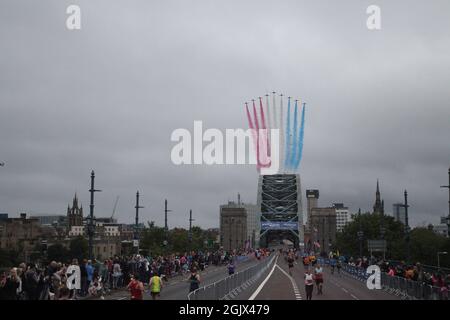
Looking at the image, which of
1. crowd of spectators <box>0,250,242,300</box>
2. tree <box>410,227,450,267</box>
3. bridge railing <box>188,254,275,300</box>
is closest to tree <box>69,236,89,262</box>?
tree <box>410,227,450,267</box>

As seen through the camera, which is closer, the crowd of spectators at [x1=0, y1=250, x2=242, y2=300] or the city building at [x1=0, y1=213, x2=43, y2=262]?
the crowd of spectators at [x1=0, y1=250, x2=242, y2=300]

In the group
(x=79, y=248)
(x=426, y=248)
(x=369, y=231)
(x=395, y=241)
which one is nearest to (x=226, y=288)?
(x=426, y=248)

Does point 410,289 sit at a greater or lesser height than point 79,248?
greater

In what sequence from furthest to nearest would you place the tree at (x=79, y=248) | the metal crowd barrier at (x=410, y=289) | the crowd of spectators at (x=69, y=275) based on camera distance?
1. the tree at (x=79, y=248)
2. the metal crowd barrier at (x=410, y=289)
3. the crowd of spectators at (x=69, y=275)

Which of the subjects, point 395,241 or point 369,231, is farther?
point 369,231

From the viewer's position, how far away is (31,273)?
2106cm

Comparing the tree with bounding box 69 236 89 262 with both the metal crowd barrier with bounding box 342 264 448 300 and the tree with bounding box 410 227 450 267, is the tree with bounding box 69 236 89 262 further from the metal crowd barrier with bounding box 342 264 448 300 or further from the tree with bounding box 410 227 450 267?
the metal crowd barrier with bounding box 342 264 448 300

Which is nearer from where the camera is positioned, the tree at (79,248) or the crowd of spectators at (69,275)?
the crowd of spectators at (69,275)

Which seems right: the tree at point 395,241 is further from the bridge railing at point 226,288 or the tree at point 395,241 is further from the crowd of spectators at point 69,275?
the crowd of spectators at point 69,275

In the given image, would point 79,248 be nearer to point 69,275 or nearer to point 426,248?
point 426,248

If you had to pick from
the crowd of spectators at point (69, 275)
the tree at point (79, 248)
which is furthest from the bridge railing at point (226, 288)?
the tree at point (79, 248)

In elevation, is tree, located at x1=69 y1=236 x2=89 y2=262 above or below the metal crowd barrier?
below
